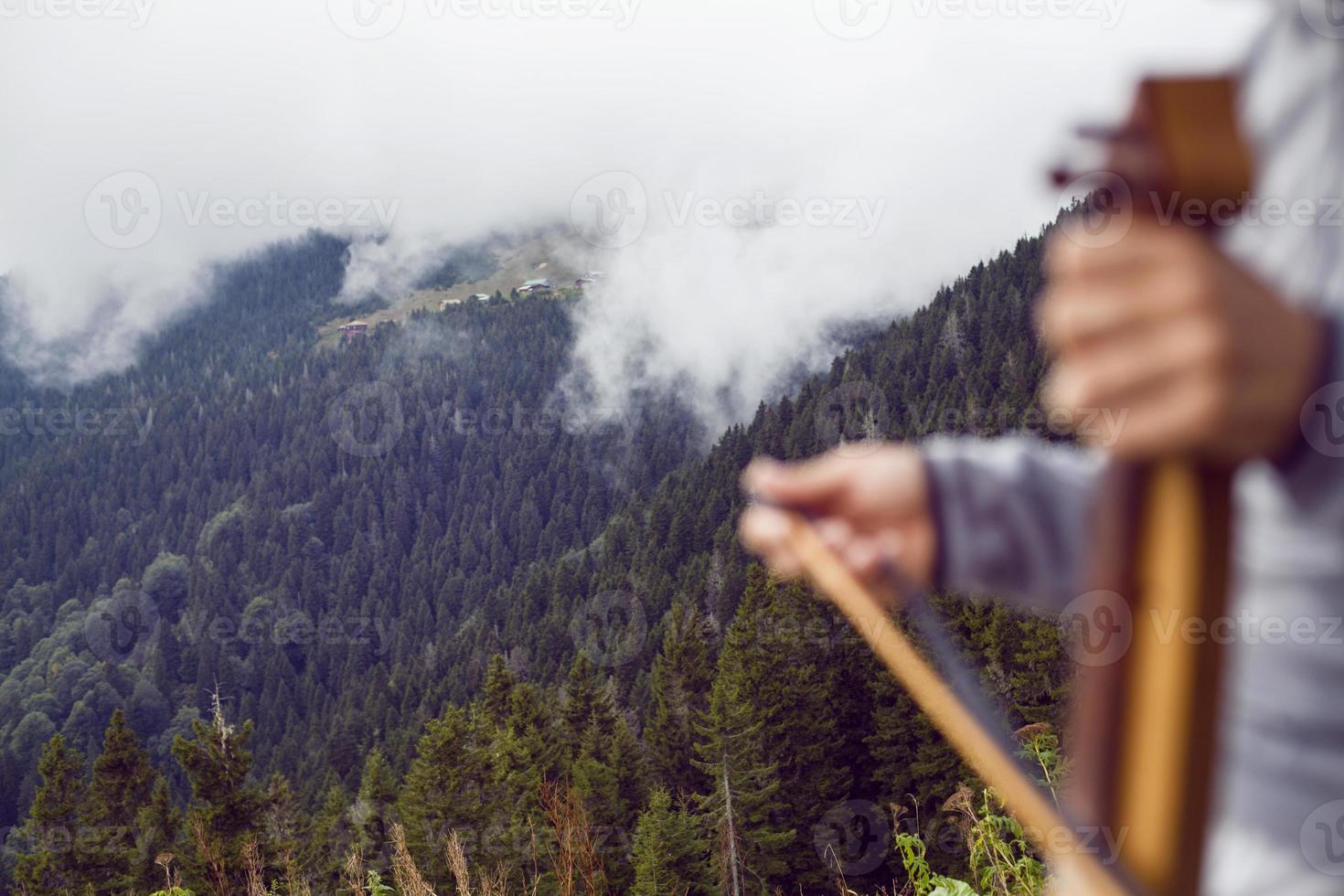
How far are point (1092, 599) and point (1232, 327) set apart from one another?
0.30 meters

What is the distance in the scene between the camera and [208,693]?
356ft

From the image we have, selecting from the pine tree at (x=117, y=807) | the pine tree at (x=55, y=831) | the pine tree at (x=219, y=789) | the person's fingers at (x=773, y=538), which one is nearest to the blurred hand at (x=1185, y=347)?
the person's fingers at (x=773, y=538)

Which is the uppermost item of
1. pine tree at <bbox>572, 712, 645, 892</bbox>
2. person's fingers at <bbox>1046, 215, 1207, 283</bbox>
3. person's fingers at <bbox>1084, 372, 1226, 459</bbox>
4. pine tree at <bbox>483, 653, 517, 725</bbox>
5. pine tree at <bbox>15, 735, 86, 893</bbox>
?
person's fingers at <bbox>1046, 215, 1207, 283</bbox>

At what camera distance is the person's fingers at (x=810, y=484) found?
47.3 inches

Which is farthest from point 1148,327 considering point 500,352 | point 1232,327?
point 500,352

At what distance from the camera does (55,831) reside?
27.3 m

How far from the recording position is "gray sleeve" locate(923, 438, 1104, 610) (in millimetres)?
1148

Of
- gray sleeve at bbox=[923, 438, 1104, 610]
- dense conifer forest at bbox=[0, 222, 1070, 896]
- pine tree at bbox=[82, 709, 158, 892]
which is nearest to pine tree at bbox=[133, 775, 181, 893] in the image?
pine tree at bbox=[82, 709, 158, 892]

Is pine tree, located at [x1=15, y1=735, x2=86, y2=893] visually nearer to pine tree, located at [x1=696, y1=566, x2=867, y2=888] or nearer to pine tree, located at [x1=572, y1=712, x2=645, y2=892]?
pine tree, located at [x1=572, y1=712, x2=645, y2=892]

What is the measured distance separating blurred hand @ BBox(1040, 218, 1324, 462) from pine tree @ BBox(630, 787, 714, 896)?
1822cm

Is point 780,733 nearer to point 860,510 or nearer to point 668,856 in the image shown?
point 668,856

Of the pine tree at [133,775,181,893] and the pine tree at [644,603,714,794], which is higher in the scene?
the pine tree at [133,775,181,893]

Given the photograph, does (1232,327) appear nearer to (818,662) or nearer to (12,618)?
(818,662)

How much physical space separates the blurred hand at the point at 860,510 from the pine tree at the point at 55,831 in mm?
31086
